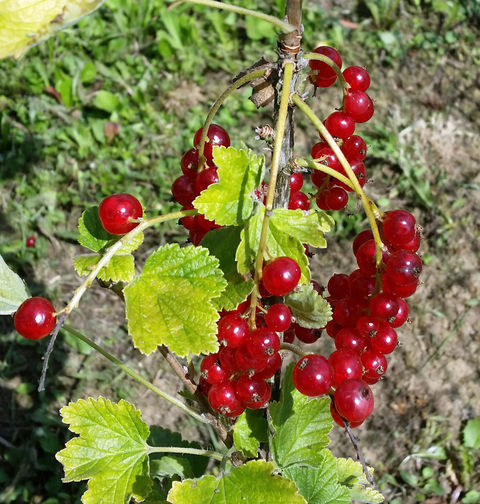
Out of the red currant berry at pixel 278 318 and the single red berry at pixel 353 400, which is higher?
the red currant berry at pixel 278 318

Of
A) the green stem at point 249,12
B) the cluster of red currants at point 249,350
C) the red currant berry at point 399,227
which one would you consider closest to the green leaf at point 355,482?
the cluster of red currants at point 249,350

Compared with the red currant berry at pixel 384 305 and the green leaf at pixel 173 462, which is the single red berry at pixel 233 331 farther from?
the green leaf at pixel 173 462

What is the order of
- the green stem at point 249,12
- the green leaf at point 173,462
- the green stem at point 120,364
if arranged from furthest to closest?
1. the green leaf at point 173,462
2. the green stem at point 120,364
3. the green stem at point 249,12

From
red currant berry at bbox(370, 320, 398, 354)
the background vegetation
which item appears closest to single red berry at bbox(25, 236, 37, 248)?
the background vegetation

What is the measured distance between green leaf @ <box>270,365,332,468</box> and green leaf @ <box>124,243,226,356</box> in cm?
33

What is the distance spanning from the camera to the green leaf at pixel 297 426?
4.09ft

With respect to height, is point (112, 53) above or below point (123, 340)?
above

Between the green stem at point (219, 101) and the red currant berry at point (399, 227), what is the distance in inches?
11.3

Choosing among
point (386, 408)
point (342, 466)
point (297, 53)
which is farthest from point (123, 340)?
point (297, 53)

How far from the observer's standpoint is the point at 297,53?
37.6 inches

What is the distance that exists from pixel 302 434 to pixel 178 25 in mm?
2961

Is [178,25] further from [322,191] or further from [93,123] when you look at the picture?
[322,191]

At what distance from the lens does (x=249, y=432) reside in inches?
49.9

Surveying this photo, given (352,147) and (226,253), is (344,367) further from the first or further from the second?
(352,147)
